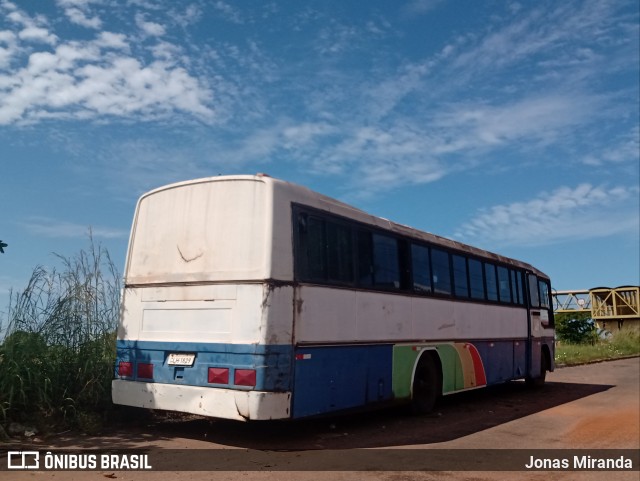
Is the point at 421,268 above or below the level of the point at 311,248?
above

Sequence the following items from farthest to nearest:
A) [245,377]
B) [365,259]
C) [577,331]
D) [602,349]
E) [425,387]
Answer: [577,331] < [602,349] < [425,387] < [365,259] < [245,377]

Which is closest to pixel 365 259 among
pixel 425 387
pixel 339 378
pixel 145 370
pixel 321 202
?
pixel 321 202

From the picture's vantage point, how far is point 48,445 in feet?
24.0

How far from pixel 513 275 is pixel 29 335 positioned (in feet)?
36.1

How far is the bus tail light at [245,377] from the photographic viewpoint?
7148 mm

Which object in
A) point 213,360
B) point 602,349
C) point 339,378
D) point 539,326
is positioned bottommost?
point 339,378

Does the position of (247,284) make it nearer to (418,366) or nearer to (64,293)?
(64,293)

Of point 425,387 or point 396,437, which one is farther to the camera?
point 425,387

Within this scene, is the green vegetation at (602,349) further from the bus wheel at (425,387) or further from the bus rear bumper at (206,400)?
the bus rear bumper at (206,400)

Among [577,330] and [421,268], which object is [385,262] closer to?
[421,268]

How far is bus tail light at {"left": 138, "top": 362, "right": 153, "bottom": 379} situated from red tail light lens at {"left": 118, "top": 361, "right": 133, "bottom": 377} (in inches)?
6.8

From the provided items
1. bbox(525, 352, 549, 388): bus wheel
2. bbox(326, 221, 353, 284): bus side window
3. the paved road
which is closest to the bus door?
bbox(525, 352, 549, 388): bus wheel

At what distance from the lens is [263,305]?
7.27 meters

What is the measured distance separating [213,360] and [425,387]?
475 cm
